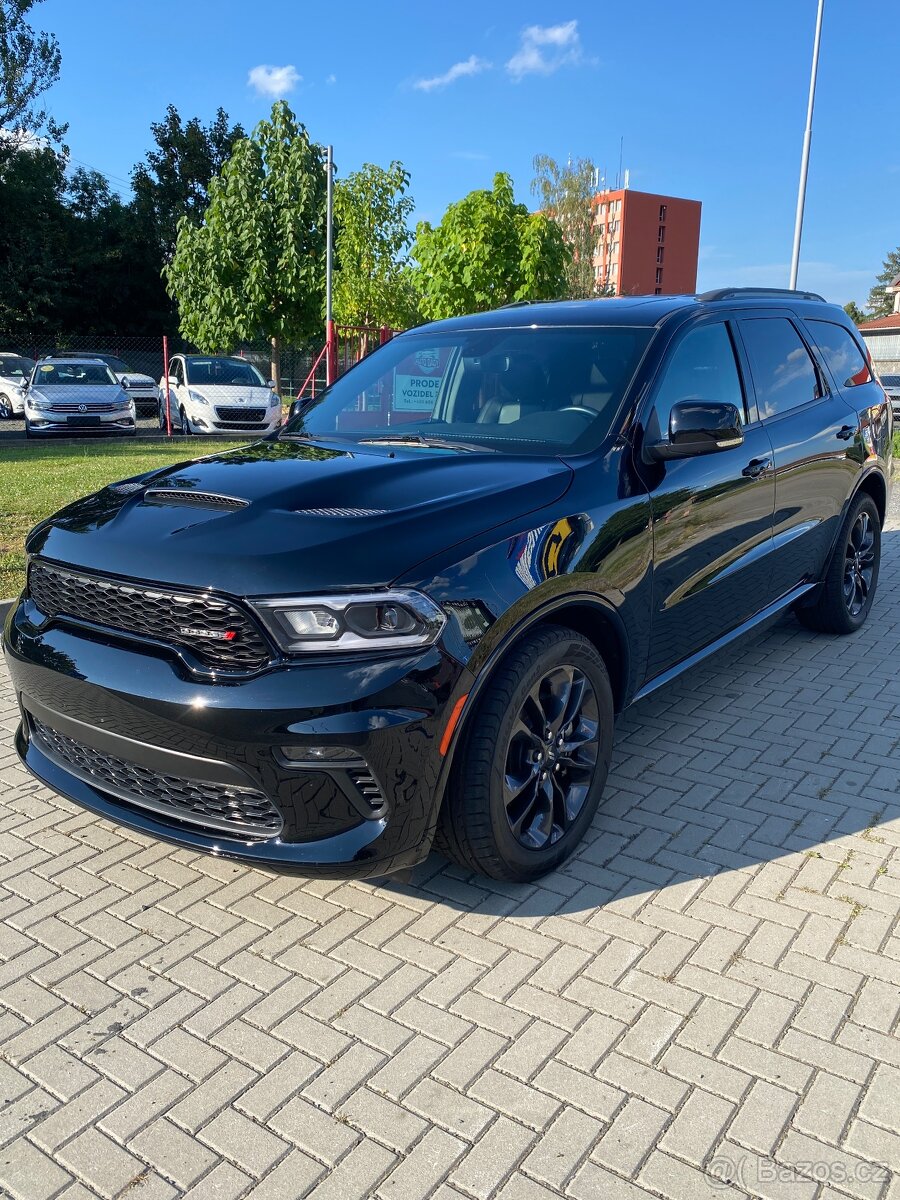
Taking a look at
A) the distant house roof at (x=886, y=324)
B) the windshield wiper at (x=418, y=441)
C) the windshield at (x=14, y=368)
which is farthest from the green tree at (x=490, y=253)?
the distant house roof at (x=886, y=324)

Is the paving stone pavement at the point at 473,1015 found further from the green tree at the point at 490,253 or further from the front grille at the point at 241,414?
the front grille at the point at 241,414

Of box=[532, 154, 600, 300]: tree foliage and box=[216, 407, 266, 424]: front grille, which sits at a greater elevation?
box=[532, 154, 600, 300]: tree foliage

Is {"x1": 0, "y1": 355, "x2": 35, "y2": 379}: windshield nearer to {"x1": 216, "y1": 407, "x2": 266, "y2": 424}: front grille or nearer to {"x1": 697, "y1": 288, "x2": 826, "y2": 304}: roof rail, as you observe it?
{"x1": 216, "y1": 407, "x2": 266, "y2": 424}: front grille

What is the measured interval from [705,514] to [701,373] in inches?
23.9

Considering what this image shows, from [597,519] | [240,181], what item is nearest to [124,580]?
[597,519]

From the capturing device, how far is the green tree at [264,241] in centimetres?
2266

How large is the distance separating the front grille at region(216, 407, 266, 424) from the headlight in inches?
638

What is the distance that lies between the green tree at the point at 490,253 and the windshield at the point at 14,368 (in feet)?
51.3

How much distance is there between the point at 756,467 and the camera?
4.36 meters

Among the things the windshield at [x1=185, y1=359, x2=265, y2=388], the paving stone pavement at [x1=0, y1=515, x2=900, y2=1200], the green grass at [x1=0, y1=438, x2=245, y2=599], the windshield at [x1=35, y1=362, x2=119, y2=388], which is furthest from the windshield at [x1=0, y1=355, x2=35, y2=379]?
the paving stone pavement at [x1=0, y1=515, x2=900, y2=1200]

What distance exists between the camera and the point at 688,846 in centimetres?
354

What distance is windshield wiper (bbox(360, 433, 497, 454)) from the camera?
3.65 metres

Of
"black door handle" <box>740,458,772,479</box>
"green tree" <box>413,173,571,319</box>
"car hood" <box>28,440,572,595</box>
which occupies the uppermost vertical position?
"green tree" <box>413,173,571,319</box>

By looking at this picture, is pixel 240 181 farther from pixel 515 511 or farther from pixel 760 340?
pixel 515 511
